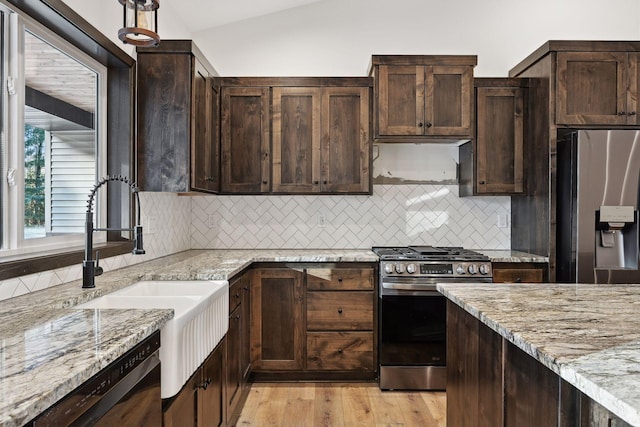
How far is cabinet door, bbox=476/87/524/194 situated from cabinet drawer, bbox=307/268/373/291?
1.21m

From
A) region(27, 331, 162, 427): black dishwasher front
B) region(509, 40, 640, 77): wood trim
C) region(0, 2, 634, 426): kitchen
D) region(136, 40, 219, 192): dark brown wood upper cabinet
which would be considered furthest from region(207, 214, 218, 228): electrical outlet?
region(509, 40, 640, 77): wood trim

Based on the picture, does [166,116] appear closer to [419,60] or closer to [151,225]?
[151,225]

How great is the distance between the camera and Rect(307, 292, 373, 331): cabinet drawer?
3408 millimetres

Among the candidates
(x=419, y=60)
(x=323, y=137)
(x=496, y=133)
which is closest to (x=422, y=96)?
(x=419, y=60)

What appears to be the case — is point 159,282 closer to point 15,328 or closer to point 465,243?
point 15,328

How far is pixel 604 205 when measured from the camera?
10.3 ft

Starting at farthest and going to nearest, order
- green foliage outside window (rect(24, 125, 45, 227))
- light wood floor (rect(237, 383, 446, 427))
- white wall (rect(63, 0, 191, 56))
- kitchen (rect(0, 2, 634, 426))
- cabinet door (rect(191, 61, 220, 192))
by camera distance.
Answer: kitchen (rect(0, 2, 634, 426))
cabinet door (rect(191, 61, 220, 192))
light wood floor (rect(237, 383, 446, 427))
white wall (rect(63, 0, 191, 56))
green foliage outside window (rect(24, 125, 45, 227))

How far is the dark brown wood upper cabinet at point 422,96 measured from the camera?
11.8ft

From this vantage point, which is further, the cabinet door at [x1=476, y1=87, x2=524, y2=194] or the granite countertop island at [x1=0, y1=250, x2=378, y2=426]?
the cabinet door at [x1=476, y1=87, x2=524, y2=194]

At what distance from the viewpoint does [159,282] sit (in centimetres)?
245

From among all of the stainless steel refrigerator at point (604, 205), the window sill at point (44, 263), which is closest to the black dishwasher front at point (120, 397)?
the window sill at point (44, 263)

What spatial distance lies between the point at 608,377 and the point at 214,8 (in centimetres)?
376

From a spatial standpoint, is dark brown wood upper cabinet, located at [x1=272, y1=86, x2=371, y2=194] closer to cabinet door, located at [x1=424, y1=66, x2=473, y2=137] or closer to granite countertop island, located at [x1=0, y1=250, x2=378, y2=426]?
cabinet door, located at [x1=424, y1=66, x2=473, y2=137]

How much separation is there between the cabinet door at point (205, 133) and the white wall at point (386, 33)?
27.5 inches
